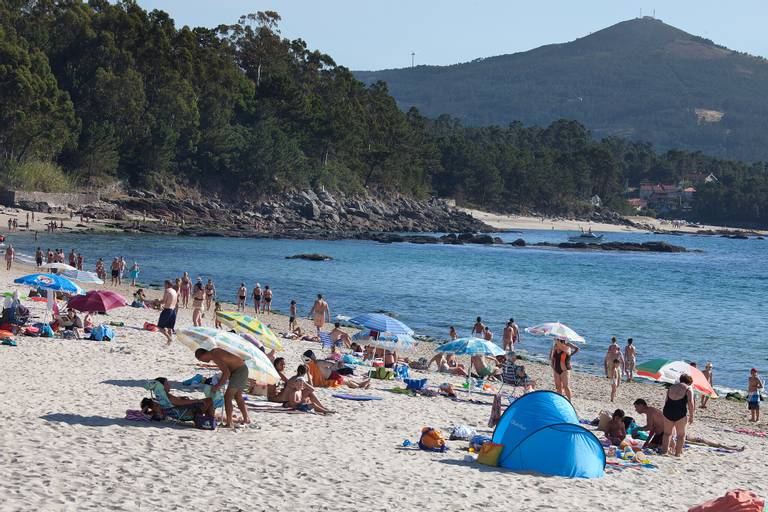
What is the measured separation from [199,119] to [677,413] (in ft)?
232

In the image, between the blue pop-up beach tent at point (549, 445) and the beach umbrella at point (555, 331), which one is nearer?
the blue pop-up beach tent at point (549, 445)

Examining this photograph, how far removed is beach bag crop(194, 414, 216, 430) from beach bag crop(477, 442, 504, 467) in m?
3.17

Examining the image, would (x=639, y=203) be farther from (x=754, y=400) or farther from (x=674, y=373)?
(x=674, y=373)

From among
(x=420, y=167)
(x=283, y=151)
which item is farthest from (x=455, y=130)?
(x=283, y=151)

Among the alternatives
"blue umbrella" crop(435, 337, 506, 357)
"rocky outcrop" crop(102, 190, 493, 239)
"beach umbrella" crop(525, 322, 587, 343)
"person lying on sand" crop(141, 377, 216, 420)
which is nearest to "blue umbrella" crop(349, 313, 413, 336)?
"blue umbrella" crop(435, 337, 506, 357)

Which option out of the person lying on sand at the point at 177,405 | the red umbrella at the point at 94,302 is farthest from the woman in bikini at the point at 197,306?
the person lying on sand at the point at 177,405

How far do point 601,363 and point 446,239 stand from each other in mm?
56813

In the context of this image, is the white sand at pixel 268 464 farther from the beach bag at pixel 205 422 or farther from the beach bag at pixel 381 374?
the beach bag at pixel 381 374

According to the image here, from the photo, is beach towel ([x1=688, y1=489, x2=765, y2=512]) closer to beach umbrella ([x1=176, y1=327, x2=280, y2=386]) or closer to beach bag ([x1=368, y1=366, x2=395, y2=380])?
beach umbrella ([x1=176, y1=327, x2=280, y2=386])

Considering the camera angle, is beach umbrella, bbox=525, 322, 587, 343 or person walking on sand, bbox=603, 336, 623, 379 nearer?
beach umbrella, bbox=525, 322, 587, 343

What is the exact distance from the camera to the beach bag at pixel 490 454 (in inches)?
422

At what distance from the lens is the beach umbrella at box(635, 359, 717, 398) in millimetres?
14727

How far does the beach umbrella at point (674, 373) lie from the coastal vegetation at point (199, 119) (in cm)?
5428

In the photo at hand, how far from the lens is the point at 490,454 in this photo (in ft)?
35.2
